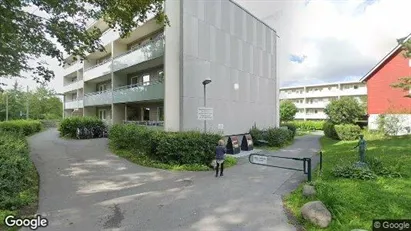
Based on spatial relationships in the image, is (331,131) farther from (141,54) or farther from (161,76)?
(141,54)

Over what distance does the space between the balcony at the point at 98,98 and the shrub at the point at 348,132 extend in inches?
827

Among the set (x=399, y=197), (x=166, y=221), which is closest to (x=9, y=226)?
(x=166, y=221)

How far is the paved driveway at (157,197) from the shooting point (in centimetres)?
562

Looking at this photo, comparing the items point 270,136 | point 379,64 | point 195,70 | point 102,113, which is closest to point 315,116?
point 379,64

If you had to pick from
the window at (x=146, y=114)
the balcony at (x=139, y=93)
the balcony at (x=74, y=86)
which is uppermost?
the balcony at (x=74, y=86)

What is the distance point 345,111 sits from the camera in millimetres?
28078

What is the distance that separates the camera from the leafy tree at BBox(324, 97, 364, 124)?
2811 cm

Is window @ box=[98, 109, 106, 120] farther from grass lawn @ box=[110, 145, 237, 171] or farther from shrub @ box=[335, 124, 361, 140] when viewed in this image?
shrub @ box=[335, 124, 361, 140]

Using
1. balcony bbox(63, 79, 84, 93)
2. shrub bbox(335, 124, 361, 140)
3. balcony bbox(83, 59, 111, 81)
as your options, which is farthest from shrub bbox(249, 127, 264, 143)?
balcony bbox(63, 79, 84, 93)

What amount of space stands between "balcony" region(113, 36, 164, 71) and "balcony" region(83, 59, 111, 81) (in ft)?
7.34

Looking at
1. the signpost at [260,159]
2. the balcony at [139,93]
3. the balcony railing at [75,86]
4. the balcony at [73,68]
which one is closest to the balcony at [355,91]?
the balcony at [73,68]

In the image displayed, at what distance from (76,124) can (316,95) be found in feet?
209

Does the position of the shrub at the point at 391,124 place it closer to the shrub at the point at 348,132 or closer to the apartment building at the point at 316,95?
the shrub at the point at 348,132

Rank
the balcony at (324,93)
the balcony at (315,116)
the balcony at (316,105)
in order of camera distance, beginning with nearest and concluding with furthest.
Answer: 1. the balcony at (324,93)
2. the balcony at (315,116)
3. the balcony at (316,105)
